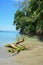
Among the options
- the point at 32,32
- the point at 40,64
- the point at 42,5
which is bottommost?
the point at 32,32

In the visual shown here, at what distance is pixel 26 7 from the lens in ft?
170

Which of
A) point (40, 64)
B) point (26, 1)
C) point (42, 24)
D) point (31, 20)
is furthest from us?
point (26, 1)

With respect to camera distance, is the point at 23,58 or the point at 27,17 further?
the point at 27,17

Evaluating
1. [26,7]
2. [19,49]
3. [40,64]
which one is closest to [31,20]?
[26,7]

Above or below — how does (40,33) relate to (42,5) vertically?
below

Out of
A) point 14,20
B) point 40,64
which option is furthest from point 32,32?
point 40,64

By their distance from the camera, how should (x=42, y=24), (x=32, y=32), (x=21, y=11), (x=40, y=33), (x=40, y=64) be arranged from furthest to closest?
(x=21, y=11)
(x=32, y=32)
(x=40, y=33)
(x=42, y=24)
(x=40, y=64)

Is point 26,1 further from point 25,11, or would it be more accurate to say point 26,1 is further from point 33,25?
point 33,25

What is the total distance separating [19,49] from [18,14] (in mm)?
42815

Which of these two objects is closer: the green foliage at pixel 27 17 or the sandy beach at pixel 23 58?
the sandy beach at pixel 23 58

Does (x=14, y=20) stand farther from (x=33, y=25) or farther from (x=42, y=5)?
(x=42, y=5)

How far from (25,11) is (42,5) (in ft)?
83.6

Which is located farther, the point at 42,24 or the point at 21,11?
the point at 21,11

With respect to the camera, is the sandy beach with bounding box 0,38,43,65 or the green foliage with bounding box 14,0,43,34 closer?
the sandy beach with bounding box 0,38,43,65
